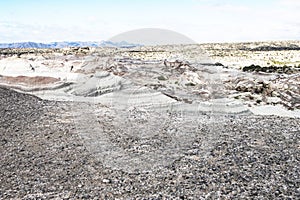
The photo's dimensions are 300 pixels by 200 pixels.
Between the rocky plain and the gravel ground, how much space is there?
23 mm

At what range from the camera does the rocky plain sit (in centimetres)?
842

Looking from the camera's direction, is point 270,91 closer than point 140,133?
No

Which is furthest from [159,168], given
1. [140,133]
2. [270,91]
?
[270,91]

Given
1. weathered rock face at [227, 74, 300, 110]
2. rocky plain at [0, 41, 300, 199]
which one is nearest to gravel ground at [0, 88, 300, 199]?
rocky plain at [0, 41, 300, 199]

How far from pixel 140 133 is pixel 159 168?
3.29 meters

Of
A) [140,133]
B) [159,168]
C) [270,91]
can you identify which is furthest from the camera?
[270,91]

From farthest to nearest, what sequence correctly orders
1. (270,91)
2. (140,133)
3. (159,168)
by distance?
(270,91), (140,133), (159,168)

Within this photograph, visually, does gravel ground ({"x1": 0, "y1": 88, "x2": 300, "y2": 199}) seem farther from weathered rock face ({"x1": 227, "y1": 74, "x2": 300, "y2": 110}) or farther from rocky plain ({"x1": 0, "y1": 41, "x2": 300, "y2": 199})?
weathered rock face ({"x1": 227, "y1": 74, "x2": 300, "y2": 110})

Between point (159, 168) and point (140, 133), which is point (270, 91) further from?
point (159, 168)

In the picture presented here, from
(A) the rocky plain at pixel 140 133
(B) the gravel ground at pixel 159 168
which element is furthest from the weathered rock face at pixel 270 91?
(B) the gravel ground at pixel 159 168

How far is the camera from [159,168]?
9.51 m

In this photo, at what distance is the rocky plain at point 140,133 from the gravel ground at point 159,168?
23 millimetres

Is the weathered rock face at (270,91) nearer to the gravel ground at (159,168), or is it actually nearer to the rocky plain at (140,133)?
the rocky plain at (140,133)

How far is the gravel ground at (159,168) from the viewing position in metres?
8.05
